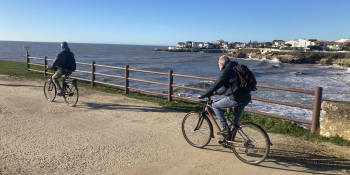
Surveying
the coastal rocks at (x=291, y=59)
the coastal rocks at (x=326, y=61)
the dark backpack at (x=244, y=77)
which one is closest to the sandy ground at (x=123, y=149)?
the dark backpack at (x=244, y=77)

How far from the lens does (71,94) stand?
27.5 ft

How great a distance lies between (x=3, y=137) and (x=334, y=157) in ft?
21.0

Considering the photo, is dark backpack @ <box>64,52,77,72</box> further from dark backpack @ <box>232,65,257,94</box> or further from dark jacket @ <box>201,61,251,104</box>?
dark backpack @ <box>232,65,257,94</box>

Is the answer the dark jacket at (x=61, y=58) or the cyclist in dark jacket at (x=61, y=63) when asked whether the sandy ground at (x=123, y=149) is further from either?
the dark jacket at (x=61, y=58)

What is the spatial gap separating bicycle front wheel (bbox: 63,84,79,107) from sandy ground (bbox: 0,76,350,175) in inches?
21.7

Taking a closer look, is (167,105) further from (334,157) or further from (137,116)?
(334,157)

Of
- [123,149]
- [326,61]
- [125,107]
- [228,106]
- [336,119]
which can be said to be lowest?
[123,149]

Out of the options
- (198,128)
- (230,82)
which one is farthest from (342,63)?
(230,82)

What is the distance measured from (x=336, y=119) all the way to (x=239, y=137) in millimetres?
2511

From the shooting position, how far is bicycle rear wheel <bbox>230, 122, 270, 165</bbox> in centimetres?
425

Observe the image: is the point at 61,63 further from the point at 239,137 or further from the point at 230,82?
the point at 239,137

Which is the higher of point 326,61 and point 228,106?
point 326,61

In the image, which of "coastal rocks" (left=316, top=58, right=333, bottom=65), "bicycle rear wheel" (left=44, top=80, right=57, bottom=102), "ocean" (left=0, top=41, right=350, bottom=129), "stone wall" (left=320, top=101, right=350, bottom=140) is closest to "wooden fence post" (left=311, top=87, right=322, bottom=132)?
"stone wall" (left=320, top=101, right=350, bottom=140)

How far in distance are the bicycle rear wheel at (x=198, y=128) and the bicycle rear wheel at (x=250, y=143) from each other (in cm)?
56
